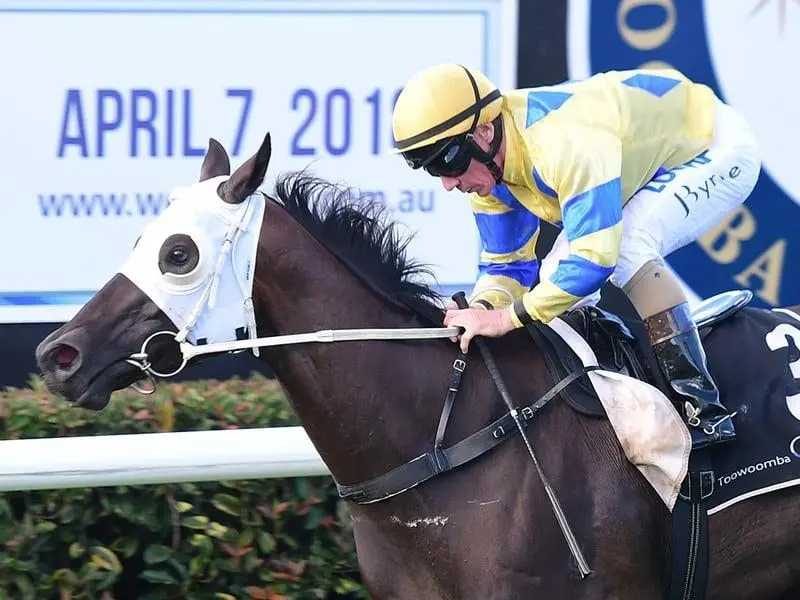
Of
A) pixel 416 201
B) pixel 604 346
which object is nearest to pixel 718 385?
pixel 604 346

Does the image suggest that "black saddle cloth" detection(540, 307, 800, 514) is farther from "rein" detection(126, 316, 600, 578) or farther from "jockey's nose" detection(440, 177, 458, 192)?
"jockey's nose" detection(440, 177, 458, 192)

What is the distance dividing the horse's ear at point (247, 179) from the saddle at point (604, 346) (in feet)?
2.37

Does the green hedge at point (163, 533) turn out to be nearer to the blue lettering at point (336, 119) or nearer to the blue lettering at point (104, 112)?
the blue lettering at point (104, 112)

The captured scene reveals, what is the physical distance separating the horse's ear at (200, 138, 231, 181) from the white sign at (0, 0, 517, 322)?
1.75m

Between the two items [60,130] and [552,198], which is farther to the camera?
[60,130]

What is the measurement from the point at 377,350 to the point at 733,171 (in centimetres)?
98

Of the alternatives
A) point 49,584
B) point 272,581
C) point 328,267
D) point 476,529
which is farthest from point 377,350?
point 49,584

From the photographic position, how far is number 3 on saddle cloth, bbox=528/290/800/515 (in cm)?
283

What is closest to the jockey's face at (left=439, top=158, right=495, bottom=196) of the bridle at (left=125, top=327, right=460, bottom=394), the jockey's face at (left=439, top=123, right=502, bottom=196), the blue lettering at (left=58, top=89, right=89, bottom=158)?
the jockey's face at (left=439, top=123, right=502, bottom=196)

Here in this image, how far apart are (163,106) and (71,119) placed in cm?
33

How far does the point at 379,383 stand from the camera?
2.79 m

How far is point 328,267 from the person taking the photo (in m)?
2.78

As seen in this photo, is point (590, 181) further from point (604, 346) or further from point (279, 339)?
point (279, 339)

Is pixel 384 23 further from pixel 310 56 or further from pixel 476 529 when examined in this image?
pixel 476 529
